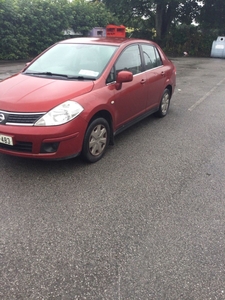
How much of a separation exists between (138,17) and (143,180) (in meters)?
21.6

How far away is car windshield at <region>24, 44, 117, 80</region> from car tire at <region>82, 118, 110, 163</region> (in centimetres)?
69

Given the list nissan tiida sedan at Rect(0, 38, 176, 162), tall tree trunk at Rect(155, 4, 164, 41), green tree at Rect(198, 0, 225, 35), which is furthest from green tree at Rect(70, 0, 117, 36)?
nissan tiida sedan at Rect(0, 38, 176, 162)

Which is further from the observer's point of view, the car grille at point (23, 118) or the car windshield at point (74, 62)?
the car windshield at point (74, 62)

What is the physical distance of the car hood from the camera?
3379 mm

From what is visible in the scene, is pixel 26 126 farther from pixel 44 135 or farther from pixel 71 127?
pixel 71 127

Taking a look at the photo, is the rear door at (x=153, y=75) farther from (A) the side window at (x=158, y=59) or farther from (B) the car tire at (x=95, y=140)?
(B) the car tire at (x=95, y=140)

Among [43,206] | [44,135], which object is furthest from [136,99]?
[43,206]

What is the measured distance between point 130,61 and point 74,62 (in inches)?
36.8

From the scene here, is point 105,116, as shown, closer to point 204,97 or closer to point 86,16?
point 204,97

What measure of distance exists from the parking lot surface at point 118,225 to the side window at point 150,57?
159 cm

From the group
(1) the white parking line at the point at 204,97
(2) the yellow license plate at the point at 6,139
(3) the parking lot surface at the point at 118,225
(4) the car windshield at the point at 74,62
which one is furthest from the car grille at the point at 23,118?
(1) the white parking line at the point at 204,97

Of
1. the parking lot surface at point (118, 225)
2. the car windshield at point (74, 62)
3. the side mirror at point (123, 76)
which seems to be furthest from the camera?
the car windshield at point (74, 62)

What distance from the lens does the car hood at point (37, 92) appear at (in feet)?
11.1

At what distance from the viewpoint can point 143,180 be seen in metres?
3.58
